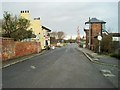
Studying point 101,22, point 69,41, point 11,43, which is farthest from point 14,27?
point 69,41

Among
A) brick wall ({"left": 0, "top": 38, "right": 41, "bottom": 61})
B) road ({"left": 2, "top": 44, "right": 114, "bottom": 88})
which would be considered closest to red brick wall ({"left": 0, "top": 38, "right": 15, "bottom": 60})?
brick wall ({"left": 0, "top": 38, "right": 41, "bottom": 61})

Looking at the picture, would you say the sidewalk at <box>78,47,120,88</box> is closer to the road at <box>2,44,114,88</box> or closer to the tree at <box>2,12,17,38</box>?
the road at <box>2,44,114,88</box>

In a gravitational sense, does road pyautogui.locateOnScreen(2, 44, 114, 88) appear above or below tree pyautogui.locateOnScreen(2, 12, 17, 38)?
below

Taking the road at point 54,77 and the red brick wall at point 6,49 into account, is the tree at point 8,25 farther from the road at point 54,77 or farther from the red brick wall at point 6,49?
the road at point 54,77

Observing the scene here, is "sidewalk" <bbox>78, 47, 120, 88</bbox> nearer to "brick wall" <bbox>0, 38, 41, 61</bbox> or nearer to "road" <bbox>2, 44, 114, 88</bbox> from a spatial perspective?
"road" <bbox>2, 44, 114, 88</bbox>

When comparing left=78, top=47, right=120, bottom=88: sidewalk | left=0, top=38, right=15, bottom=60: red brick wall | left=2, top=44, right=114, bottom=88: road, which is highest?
left=0, top=38, right=15, bottom=60: red brick wall

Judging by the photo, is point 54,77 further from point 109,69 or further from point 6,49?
point 6,49

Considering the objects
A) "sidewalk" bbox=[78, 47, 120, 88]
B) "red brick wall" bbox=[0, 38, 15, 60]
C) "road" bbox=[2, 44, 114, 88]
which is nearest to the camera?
"road" bbox=[2, 44, 114, 88]

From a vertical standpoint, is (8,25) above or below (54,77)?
above

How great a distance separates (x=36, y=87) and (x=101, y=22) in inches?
2523

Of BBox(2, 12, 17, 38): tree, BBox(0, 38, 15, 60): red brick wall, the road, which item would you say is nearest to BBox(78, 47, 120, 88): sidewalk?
the road

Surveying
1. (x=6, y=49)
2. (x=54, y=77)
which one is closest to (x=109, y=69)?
(x=54, y=77)

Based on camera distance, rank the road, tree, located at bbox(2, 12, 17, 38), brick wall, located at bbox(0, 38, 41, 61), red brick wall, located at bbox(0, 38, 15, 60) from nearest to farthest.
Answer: the road, red brick wall, located at bbox(0, 38, 15, 60), brick wall, located at bbox(0, 38, 41, 61), tree, located at bbox(2, 12, 17, 38)

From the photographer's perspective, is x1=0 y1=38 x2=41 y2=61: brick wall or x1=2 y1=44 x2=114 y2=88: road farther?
x1=0 y1=38 x2=41 y2=61: brick wall
